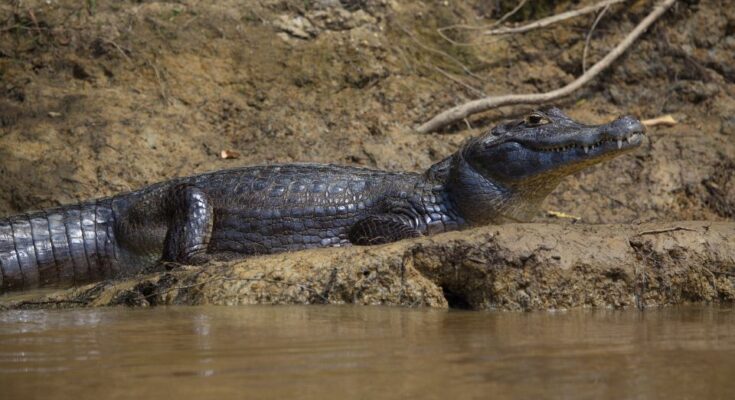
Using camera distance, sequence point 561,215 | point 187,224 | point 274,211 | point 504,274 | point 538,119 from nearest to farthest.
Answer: point 504,274, point 187,224, point 538,119, point 274,211, point 561,215

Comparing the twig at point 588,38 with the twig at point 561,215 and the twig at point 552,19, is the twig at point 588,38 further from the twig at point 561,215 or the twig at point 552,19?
the twig at point 561,215

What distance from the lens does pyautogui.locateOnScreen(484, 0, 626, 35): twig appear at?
9.88 metres

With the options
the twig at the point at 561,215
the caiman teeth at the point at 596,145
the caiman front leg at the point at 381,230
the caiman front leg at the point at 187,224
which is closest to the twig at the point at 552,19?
the twig at the point at 561,215

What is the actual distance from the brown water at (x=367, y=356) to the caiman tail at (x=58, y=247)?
8.46 ft

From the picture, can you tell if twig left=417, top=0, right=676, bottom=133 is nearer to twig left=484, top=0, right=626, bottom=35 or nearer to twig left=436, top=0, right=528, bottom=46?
twig left=484, top=0, right=626, bottom=35

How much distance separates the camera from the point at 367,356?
3.08 m

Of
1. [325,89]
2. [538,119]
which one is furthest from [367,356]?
[325,89]

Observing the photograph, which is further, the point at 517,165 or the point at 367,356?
the point at 517,165

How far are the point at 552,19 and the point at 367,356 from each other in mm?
7609

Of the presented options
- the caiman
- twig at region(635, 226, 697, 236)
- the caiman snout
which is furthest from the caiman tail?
twig at region(635, 226, 697, 236)

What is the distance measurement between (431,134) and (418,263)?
174 inches

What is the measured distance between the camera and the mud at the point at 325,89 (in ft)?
27.5

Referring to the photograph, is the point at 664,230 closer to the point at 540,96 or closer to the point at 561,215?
the point at 561,215

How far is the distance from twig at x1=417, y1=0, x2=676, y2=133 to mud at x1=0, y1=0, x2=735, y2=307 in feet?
0.54
